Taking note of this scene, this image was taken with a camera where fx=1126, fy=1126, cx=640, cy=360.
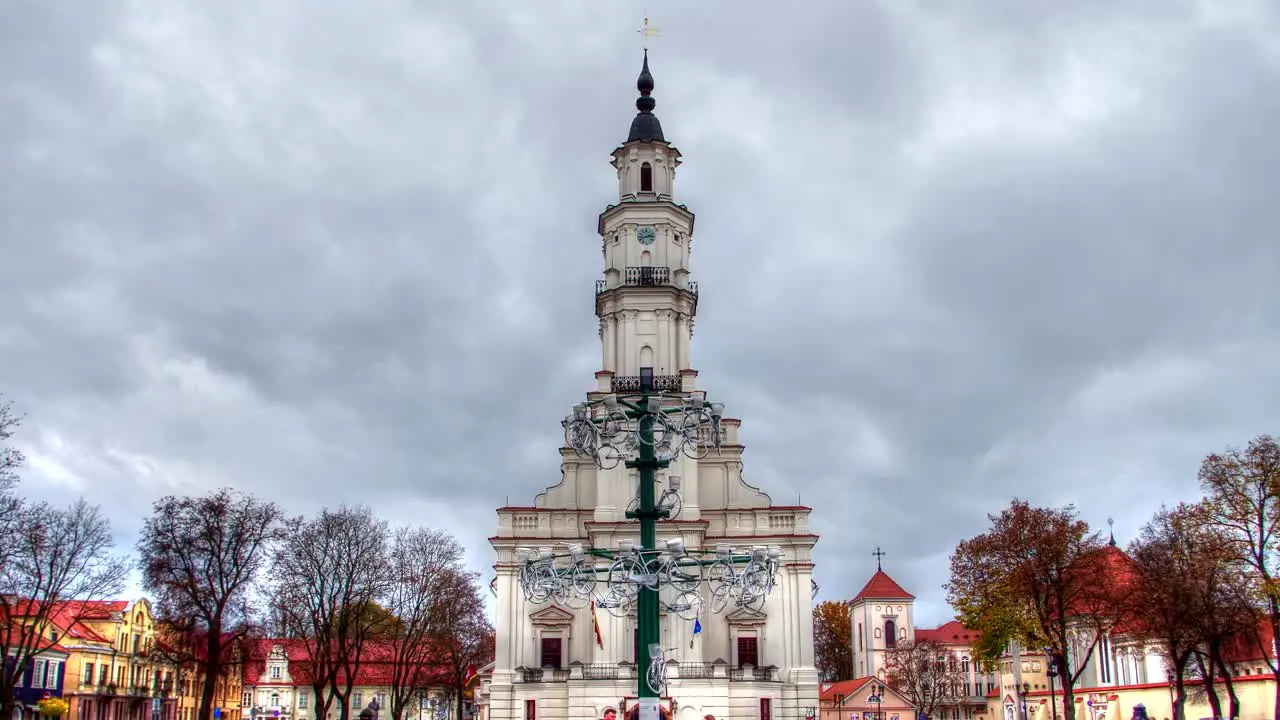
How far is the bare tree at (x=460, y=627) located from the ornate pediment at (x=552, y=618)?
6.40 m

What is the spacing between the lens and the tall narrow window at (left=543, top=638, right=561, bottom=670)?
5319cm

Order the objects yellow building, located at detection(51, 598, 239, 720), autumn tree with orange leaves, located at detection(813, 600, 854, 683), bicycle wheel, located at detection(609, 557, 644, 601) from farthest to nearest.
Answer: autumn tree with orange leaves, located at detection(813, 600, 854, 683) < yellow building, located at detection(51, 598, 239, 720) < bicycle wheel, located at detection(609, 557, 644, 601)

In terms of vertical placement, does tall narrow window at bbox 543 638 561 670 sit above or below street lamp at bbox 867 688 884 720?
above


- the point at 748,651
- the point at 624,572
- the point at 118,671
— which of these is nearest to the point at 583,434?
the point at 624,572

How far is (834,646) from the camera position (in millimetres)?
114250

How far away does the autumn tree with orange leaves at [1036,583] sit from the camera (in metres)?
44.7

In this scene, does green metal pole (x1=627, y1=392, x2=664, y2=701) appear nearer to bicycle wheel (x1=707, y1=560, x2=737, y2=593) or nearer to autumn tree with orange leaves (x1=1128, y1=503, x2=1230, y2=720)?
bicycle wheel (x1=707, y1=560, x2=737, y2=593)

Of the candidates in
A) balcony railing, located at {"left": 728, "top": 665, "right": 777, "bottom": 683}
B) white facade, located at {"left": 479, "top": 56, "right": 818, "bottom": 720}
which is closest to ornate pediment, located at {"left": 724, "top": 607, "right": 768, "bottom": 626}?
white facade, located at {"left": 479, "top": 56, "right": 818, "bottom": 720}

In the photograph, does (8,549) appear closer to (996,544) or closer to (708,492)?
(708,492)

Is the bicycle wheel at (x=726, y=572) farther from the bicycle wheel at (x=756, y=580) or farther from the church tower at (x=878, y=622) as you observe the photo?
the church tower at (x=878, y=622)

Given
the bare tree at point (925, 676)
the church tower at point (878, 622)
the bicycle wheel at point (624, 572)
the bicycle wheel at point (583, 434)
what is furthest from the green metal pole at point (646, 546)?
the church tower at point (878, 622)

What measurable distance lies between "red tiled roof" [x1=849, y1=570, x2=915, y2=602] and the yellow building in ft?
185

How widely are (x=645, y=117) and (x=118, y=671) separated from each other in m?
48.4

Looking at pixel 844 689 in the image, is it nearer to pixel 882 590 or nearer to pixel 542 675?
pixel 882 590
